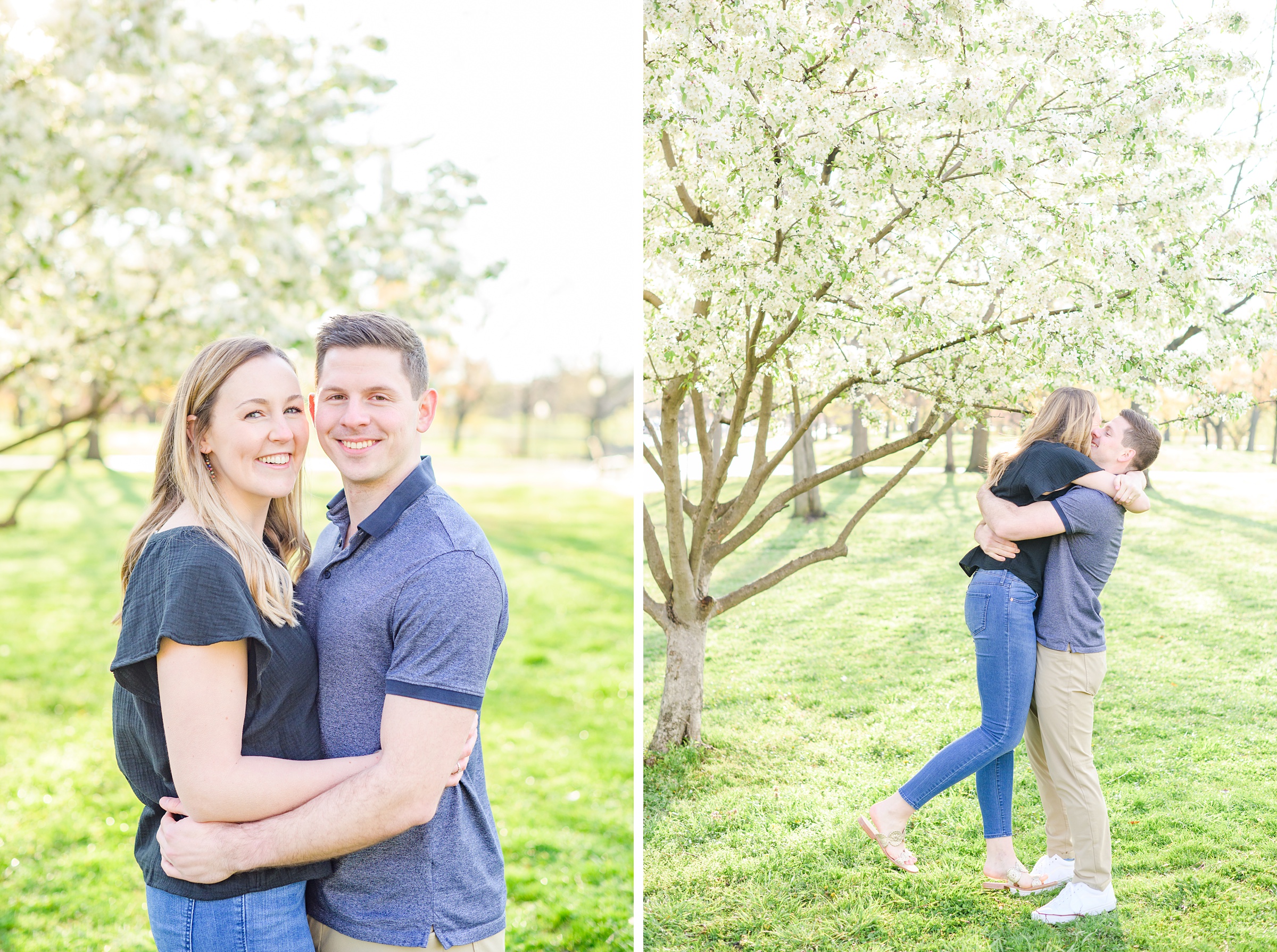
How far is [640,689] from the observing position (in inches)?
112

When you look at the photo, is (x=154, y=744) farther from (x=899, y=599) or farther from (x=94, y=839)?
(x=94, y=839)

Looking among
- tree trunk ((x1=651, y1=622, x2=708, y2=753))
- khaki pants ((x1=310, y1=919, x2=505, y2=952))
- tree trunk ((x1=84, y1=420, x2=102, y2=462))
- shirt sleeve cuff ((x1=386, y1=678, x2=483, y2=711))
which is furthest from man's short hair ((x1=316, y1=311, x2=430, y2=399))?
tree trunk ((x1=84, y1=420, x2=102, y2=462))

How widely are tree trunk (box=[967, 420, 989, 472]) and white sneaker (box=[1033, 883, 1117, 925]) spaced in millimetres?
1193

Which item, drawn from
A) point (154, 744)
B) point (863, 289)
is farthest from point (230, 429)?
point (863, 289)

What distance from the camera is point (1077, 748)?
235 centimetres

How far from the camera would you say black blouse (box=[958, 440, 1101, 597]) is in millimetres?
2322

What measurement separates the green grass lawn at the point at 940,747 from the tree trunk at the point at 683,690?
0.06 m

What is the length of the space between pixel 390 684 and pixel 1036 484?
1.78 m

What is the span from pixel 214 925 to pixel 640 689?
1.67m

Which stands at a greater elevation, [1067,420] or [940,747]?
[1067,420]

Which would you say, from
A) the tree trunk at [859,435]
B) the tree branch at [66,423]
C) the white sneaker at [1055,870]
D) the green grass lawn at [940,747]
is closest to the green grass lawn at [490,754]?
the green grass lawn at [940,747]

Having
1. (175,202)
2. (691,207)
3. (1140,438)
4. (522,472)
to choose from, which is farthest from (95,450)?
(1140,438)

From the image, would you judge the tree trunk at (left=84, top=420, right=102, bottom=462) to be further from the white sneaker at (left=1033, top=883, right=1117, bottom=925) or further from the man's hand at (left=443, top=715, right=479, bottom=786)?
the white sneaker at (left=1033, top=883, right=1117, bottom=925)

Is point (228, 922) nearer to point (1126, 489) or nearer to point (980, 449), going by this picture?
point (1126, 489)
